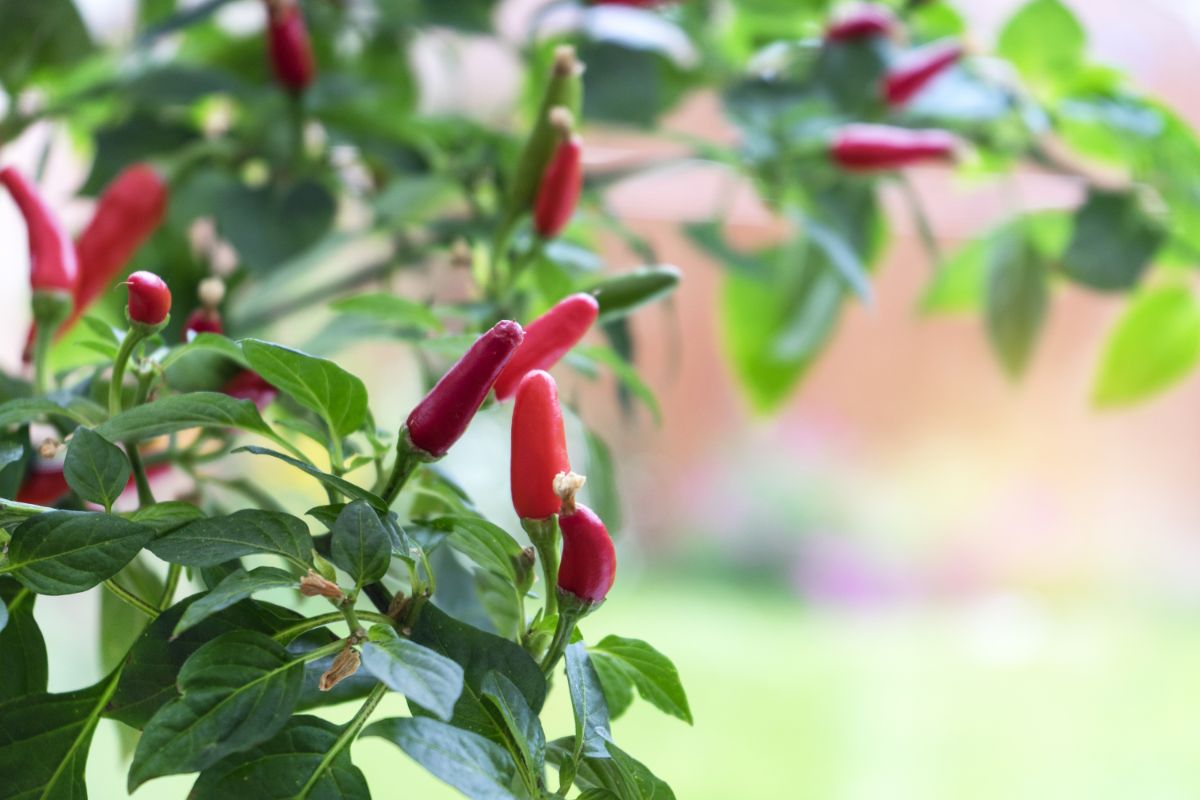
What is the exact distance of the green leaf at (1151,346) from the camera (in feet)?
2.35

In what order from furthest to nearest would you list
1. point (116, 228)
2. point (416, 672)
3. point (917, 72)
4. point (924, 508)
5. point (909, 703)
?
point (924, 508) → point (909, 703) → point (917, 72) → point (116, 228) → point (416, 672)

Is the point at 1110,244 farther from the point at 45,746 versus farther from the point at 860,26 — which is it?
the point at 45,746

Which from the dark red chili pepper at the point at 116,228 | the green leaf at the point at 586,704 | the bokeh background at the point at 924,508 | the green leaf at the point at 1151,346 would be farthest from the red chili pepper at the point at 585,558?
the bokeh background at the point at 924,508

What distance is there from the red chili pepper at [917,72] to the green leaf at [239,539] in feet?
1.44

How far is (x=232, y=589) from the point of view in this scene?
0.22m

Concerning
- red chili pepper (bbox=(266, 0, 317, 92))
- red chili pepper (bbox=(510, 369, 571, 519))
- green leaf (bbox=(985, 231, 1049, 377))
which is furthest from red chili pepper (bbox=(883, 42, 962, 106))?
red chili pepper (bbox=(510, 369, 571, 519))

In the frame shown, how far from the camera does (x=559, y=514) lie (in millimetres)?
256

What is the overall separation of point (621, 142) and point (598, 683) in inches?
47.5

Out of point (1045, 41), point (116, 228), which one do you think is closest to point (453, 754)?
point (116, 228)

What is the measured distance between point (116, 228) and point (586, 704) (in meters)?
0.33

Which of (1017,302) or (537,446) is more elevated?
(537,446)

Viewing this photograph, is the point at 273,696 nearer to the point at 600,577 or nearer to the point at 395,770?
the point at 600,577

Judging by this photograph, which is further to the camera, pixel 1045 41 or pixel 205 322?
pixel 1045 41

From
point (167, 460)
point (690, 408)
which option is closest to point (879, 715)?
point (690, 408)
